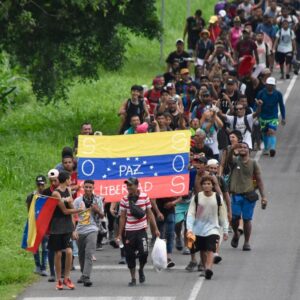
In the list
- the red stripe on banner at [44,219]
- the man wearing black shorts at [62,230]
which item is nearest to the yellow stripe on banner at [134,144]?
the red stripe on banner at [44,219]

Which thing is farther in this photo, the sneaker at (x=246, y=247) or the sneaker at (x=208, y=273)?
the sneaker at (x=246, y=247)

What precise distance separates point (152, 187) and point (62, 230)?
2693 mm

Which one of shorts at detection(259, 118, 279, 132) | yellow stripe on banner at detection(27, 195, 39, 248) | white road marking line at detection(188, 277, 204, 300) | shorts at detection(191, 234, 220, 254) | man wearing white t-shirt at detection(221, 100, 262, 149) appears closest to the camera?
white road marking line at detection(188, 277, 204, 300)

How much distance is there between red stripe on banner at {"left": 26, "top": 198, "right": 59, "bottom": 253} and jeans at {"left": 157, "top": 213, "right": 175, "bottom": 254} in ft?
7.21

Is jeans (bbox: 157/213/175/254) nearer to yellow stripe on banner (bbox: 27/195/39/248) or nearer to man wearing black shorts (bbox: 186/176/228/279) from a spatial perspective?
man wearing black shorts (bbox: 186/176/228/279)

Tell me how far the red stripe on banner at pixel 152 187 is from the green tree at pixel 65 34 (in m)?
7.92

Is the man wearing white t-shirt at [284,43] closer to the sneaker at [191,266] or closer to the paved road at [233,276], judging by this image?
the paved road at [233,276]

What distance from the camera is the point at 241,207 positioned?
2236 centimetres

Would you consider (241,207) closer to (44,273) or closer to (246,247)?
(246,247)

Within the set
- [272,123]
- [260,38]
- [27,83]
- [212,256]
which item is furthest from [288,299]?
[27,83]

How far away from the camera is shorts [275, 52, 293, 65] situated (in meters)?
39.2

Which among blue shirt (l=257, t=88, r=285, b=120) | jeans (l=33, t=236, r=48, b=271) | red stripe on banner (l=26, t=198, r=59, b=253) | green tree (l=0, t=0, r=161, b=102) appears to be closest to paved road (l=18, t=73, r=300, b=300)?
jeans (l=33, t=236, r=48, b=271)

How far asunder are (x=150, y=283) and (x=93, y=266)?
147 cm

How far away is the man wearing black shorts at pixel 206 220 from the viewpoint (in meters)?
20.4
